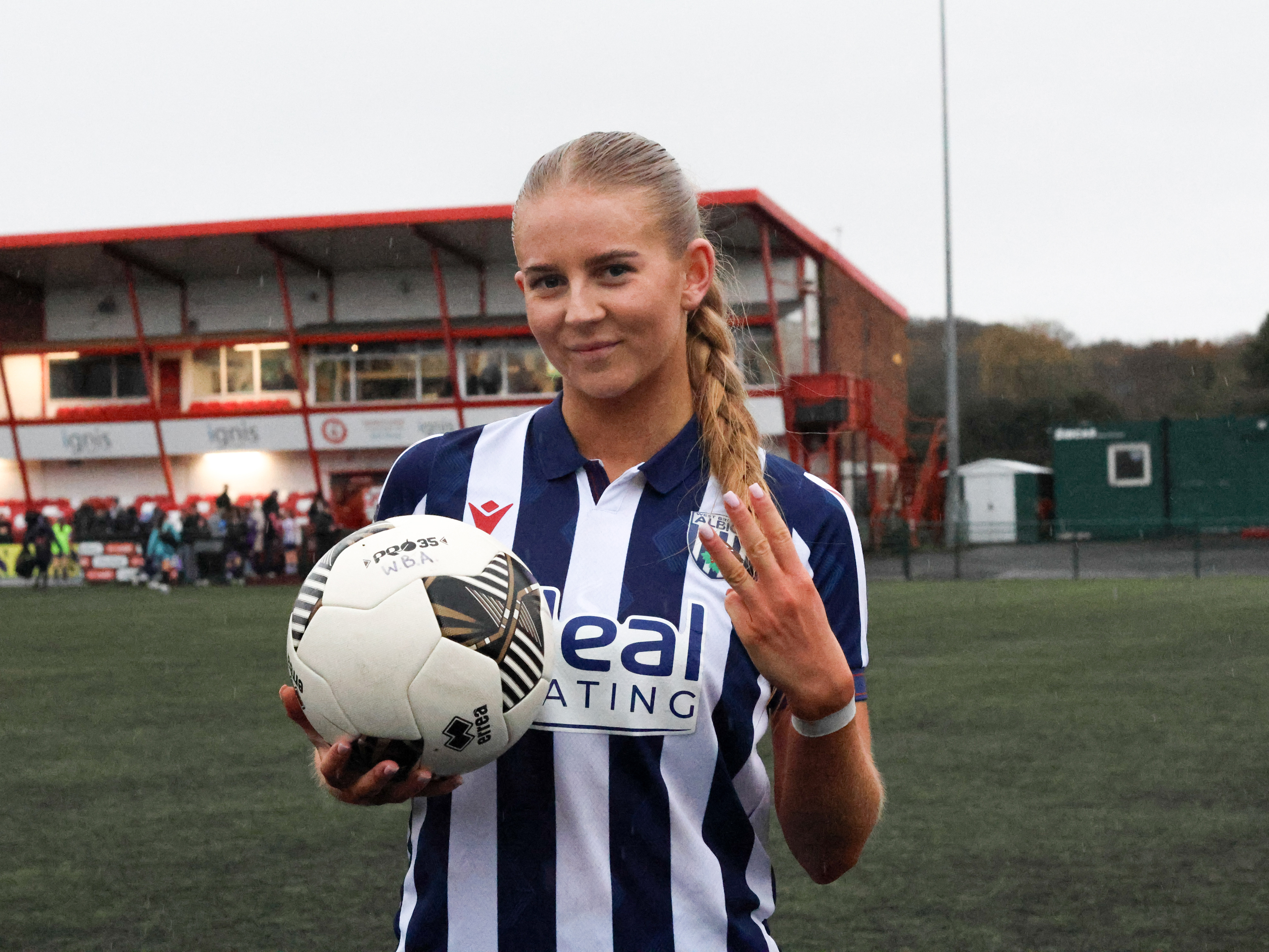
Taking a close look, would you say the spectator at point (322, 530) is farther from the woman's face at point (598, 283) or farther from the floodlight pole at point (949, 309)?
the woman's face at point (598, 283)

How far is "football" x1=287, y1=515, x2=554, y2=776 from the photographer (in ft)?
6.16

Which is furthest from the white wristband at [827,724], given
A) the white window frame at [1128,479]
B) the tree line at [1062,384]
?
the tree line at [1062,384]

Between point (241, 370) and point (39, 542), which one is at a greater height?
point (241, 370)

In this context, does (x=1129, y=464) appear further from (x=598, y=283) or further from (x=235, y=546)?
(x=598, y=283)

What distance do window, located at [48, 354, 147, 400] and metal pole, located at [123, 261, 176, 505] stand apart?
1.85 feet

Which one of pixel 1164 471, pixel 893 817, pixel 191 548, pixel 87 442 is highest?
pixel 87 442

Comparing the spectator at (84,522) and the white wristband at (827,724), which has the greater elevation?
the white wristband at (827,724)

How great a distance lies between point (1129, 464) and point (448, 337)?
57.2ft

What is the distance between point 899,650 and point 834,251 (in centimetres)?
2049

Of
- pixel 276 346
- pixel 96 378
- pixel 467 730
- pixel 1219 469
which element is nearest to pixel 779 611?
pixel 467 730

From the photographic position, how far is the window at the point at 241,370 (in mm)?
33000

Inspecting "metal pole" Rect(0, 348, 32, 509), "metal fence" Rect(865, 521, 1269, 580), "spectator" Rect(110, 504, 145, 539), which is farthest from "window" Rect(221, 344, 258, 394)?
"metal fence" Rect(865, 521, 1269, 580)

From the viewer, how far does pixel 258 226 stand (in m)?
29.9

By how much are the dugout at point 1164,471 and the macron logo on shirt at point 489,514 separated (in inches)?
1283
